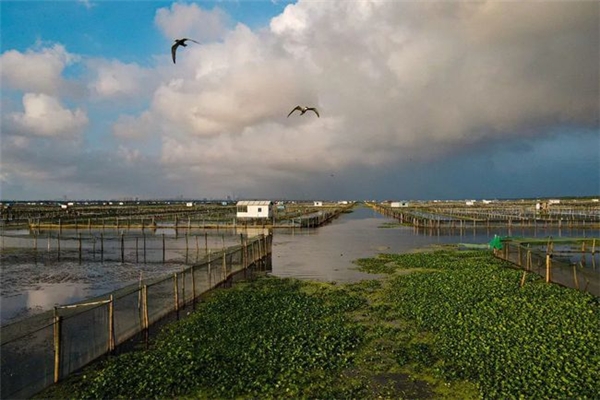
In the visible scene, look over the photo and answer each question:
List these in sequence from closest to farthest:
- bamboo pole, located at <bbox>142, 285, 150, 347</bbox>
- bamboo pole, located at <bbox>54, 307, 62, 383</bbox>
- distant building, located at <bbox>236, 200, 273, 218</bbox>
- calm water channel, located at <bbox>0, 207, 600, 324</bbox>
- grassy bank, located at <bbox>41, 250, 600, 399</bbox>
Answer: grassy bank, located at <bbox>41, 250, 600, 399</bbox>
bamboo pole, located at <bbox>54, 307, 62, 383</bbox>
bamboo pole, located at <bbox>142, 285, 150, 347</bbox>
calm water channel, located at <bbox>0, 207, 600, 324</bbox>
distant building, located at <bbox>236, 200, 273, 218</bbox>

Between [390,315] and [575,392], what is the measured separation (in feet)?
27.1

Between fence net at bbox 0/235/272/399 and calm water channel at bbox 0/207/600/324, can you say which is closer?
fence net at bbox 0/235/272/399

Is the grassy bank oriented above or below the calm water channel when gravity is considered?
above

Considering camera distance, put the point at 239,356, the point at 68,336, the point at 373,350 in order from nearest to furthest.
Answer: the point at 239,356 → the point at 373,350 → the point at 68,336

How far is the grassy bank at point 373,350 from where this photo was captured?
414 inches

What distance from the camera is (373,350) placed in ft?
44.2

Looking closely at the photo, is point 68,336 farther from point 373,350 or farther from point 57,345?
point 373,350

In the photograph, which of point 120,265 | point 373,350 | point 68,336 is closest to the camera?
point 373,350

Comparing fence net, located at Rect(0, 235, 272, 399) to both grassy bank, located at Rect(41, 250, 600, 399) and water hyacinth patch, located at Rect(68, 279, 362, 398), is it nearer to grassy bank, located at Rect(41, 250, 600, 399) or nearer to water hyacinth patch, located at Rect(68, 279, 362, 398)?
grassy bank, located at Rect(41, 250, 600, 399)

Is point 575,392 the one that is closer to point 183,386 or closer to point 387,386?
point 387,386

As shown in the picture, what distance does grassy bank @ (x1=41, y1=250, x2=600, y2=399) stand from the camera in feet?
34.5

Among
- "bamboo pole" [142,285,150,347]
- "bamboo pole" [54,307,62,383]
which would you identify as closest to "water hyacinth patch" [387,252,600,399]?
"bamboo pole" [142,285,150,347]

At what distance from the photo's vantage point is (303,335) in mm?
14328

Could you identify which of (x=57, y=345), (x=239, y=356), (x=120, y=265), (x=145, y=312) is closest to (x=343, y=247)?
(x=120, y=265)
